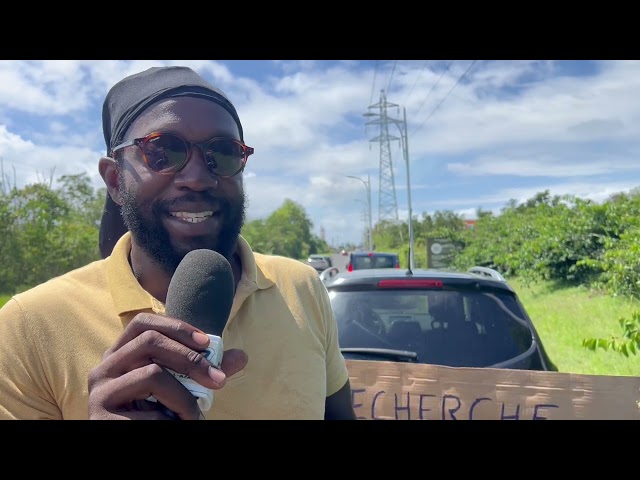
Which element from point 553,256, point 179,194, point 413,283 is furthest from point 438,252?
point 179,194

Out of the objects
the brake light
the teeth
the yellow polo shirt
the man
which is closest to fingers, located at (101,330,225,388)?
the man

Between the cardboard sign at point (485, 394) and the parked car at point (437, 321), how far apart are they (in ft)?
2.05

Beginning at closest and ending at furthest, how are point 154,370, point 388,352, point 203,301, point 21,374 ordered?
point 154,370
point 203,301
point 21,374
point 388,352

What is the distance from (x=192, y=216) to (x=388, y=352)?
5.90 ft

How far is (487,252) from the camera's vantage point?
903 inches

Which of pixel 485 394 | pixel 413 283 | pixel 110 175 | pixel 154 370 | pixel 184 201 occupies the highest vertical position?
pixel 110 175

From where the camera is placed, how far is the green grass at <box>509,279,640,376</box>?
20.1 ft

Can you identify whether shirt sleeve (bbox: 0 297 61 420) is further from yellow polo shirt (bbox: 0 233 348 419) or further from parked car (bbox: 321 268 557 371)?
parked car (bbox: 321 268 557 371)

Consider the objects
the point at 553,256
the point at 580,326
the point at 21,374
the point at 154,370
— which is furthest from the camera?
the point at 553,256

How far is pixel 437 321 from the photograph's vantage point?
3.37m

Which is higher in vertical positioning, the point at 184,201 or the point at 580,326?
the point at 184,201

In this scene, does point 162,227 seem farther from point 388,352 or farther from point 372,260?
point 372,260

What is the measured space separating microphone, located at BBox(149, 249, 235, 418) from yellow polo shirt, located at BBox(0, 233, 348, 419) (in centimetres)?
43
